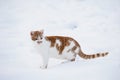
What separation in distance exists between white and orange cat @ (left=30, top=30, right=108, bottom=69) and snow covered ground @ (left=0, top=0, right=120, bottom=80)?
0.12 metres

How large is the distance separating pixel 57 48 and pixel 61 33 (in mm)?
2125

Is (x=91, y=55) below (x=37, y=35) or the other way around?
below

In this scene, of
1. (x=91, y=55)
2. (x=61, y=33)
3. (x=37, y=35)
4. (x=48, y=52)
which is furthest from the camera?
(x=61, y=33)

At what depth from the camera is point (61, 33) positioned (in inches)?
266

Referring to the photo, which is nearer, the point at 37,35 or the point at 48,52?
the point at 37,35

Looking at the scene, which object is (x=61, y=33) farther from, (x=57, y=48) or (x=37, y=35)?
(x=37, y=35)

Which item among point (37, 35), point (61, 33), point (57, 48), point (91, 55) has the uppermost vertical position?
point (37, 35)

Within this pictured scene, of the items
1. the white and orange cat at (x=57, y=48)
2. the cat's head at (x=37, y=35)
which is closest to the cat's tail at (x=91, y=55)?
the white and orange cat at (x=57, y=48)

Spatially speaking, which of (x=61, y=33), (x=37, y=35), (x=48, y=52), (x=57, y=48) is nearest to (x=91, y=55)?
(x=57, y=48)

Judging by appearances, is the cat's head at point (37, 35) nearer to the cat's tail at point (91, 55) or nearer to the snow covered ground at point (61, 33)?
the snow covered ground at point (61, 33)

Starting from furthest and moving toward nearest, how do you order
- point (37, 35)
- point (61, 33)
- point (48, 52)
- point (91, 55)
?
point (61, 33) → point (91, 55) → point (48, 52) → point (37, 35)

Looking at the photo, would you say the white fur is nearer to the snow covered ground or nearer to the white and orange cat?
the white and orange cat

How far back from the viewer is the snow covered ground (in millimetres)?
4387

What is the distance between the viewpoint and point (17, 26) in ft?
24.5
